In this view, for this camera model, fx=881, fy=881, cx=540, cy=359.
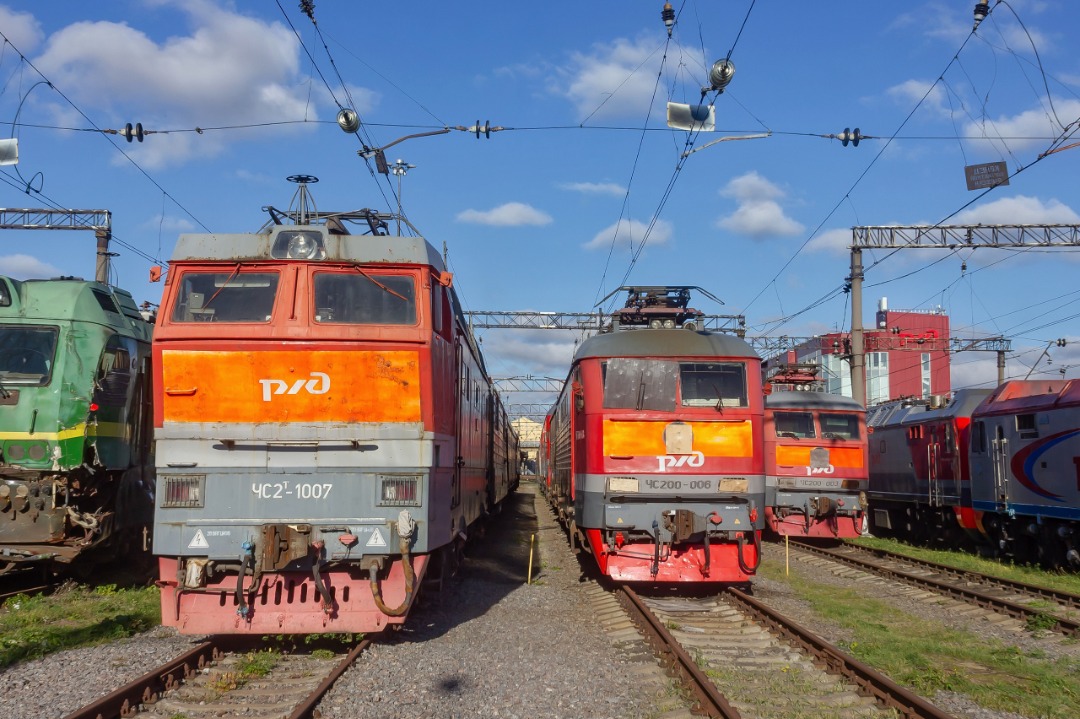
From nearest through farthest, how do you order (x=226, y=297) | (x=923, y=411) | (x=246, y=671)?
(x=246, y=671) < (x=226, y=297) < (x=923, y=411)

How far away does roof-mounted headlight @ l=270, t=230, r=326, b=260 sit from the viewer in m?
8.56

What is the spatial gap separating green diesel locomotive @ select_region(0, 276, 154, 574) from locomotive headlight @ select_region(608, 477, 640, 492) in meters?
5.73

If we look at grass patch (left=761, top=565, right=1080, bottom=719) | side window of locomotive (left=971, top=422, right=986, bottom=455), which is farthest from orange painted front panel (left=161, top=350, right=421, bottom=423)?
side window of locomotive (left=971, top=422, right=986, bottom=455)

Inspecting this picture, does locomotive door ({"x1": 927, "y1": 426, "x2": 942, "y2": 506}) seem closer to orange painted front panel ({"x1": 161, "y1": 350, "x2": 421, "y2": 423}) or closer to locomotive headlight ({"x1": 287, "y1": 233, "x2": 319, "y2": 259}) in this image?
orange painted front panel ({"x1": 161, "y1": 350, "x2": 421, "y2": 423})

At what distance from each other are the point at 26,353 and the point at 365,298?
5.31m

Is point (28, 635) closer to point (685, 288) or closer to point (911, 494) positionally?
point (685, 288)

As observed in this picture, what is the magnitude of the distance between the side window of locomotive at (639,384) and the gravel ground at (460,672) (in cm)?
280

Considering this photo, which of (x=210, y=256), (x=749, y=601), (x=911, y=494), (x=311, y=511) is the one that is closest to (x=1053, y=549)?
(x=911, y=494)

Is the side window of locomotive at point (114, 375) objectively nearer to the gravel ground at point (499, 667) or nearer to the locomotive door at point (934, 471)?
the gravel ground at point (499, 667)

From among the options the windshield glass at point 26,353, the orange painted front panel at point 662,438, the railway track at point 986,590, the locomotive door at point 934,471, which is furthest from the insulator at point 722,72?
the locomotive door at point 934,471

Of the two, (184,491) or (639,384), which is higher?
(639,384)

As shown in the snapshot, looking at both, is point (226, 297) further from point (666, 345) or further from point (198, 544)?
point (666, 345)

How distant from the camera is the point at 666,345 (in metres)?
12.0

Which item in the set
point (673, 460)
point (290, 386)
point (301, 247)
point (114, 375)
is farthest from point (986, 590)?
point (114, 375)
